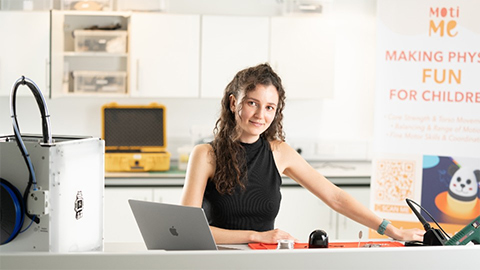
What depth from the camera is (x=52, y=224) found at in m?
1.53

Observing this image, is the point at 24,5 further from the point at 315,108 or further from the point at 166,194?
the point at 315,108

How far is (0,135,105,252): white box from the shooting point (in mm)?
1518

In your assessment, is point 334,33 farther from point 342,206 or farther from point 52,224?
point 52,224

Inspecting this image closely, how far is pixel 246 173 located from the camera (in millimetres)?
2377

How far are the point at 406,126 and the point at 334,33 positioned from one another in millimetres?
1201

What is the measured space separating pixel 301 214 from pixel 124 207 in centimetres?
120

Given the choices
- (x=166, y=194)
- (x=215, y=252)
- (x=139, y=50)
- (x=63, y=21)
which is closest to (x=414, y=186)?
(x=166, y=194)

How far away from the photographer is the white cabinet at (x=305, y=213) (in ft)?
13.8

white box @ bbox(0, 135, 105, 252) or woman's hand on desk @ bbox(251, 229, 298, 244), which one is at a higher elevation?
white box @ bbox(0, 135, 105, 252)

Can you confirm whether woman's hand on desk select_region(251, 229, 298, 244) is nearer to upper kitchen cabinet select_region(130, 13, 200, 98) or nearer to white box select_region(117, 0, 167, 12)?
upper kitchen cabinet select_region(130, 13, 200, 98)

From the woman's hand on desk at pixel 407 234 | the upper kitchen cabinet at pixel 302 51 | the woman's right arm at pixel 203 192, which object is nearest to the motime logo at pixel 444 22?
the upper kitchen cabinet at pixel 302 51

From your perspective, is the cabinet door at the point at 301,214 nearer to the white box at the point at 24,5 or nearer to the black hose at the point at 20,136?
the white box at the point at 24,5

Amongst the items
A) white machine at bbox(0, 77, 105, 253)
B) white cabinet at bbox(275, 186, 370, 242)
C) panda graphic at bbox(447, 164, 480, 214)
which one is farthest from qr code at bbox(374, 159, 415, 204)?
white machine at bbox(0, 77, 105, 253)

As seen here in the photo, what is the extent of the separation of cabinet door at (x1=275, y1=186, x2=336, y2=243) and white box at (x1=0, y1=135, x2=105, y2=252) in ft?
8.66
